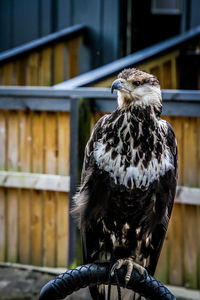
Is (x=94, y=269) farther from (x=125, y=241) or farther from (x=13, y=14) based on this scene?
(x=13, y=14)

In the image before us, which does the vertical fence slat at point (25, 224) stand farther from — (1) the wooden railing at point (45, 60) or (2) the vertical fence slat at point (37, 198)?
(1) the wooden railing at point (45, 60)

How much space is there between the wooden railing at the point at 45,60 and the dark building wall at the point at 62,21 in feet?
0.65

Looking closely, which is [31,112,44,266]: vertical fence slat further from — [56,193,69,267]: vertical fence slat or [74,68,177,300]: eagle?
[74,68,177,300]: eagle

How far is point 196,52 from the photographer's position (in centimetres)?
632

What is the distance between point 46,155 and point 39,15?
2.92 meters

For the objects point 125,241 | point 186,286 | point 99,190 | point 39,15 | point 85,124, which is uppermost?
point 39,15

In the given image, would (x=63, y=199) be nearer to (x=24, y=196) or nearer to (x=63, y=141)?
(x=24, y=196)

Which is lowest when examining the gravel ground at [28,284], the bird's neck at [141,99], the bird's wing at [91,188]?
the gravel ground at [28,284]

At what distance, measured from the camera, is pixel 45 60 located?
624 centimetres

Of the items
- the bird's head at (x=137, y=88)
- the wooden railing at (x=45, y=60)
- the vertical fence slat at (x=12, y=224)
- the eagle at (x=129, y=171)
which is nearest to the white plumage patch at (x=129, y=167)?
the eagle at (x=129, y=171)

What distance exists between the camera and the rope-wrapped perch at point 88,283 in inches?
64.7

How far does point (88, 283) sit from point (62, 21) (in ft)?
17.4

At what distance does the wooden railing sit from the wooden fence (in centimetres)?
152

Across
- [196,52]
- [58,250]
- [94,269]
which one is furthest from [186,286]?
[196,52]
